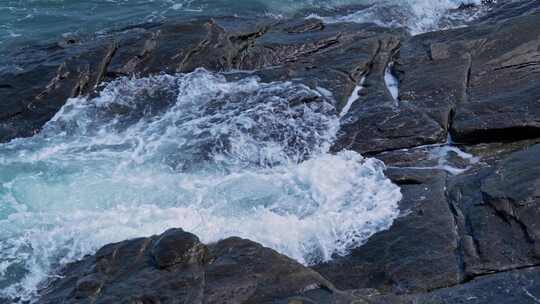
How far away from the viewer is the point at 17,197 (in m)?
10.5

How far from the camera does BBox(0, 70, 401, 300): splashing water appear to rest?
883 cm

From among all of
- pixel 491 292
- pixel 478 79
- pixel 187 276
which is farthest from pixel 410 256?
pixel 478 79

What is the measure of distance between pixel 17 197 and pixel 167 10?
785 centimetres

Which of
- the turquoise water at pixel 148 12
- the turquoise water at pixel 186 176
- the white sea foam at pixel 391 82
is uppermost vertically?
the turquoise water at pixel 148 12

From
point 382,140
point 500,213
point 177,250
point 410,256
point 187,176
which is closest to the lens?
point 177,250

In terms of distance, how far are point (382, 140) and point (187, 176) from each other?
2958mm

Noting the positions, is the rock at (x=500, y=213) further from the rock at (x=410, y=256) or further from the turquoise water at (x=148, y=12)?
the turquoise water at (x=148, y=12)

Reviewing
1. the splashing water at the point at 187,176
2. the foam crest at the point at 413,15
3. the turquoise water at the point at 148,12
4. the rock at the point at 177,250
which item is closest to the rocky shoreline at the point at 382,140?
the rock at the point at 177,250

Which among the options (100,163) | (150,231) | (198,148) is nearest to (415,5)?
(198,148)

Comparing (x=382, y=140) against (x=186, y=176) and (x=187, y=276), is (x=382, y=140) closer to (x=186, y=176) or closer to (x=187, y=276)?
(x=186, y=176)

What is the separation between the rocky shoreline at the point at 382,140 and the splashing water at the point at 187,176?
0.37m

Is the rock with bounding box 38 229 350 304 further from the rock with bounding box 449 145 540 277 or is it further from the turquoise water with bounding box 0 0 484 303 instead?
the rock with bounding box 449 145 540 277

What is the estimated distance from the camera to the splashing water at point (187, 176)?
29.0 feet

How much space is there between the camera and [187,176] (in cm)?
1044
